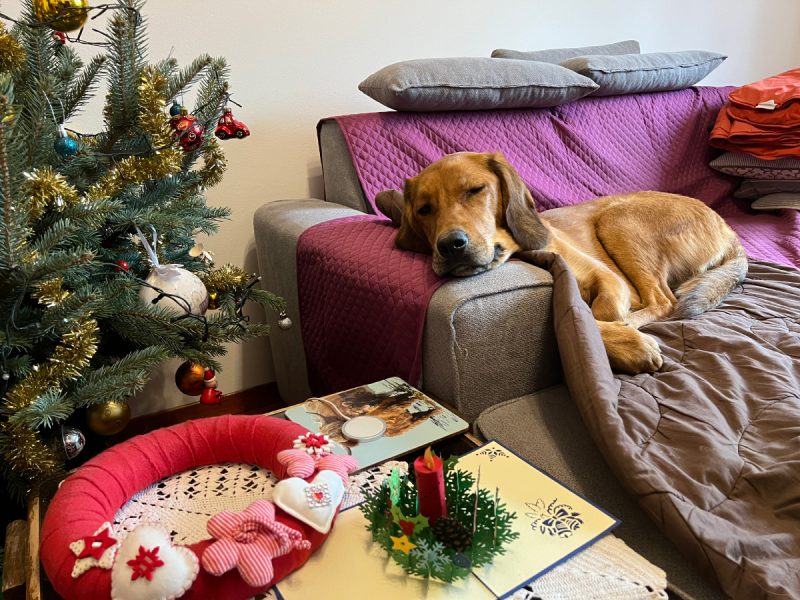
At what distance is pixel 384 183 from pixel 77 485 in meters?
1.37

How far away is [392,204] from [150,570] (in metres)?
1.24

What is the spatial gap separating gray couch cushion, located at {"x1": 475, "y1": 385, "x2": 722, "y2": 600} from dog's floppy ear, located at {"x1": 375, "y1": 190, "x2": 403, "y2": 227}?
71 centimetres

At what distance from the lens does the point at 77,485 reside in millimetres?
863

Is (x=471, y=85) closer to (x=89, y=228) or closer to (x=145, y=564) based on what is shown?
(x=89, y=228)

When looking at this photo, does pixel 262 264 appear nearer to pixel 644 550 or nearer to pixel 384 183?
pixel 384 183

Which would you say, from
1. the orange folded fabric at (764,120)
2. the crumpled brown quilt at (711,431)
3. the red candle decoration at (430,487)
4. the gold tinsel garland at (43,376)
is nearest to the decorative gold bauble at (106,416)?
the gold tinsel garland at (43,376)

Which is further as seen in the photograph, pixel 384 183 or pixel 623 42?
pixel 623 42

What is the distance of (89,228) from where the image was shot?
109cm

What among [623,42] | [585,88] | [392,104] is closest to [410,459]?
Answer: [392,104]

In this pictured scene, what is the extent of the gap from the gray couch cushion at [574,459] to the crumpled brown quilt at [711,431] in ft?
0.12

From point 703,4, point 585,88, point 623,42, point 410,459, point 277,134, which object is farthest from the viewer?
point 703,4

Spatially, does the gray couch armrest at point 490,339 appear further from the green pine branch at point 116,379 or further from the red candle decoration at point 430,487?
the green pine branch at point 116,379

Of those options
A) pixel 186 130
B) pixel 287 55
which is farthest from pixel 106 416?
pixel 287 55

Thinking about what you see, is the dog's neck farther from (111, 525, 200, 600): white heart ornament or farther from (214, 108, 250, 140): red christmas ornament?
(111, 525, 200, 600): white heart ornament
